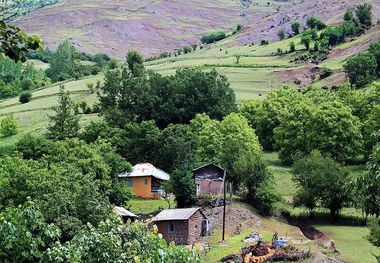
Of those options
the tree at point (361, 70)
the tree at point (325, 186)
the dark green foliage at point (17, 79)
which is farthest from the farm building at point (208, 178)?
the dark green foliage at point (17, 79)

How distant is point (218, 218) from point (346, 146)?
18743 millimetres

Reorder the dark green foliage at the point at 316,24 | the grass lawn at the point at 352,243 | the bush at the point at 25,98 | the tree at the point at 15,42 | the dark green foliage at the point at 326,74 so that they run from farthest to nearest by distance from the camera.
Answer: the dark green foliage at the point at 316,24
the dark green foliage at the point at 326,74
the bush at the point at 25,98
the grass lawn at the point at 352,243
the tree at the point at 15,42

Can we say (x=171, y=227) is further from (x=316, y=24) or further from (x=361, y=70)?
(x=316, y=24)

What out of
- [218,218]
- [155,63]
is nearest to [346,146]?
[218,218]

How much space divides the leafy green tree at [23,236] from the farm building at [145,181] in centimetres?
5424

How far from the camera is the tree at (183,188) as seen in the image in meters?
58.4

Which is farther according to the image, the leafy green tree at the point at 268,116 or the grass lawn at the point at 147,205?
the leafy green tree at the point at 268,116

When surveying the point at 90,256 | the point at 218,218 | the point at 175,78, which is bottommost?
the point at 218,218

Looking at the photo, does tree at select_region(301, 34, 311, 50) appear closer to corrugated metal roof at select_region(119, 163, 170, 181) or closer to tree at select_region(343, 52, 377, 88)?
tree at select_region(343, 52, 377, 88)

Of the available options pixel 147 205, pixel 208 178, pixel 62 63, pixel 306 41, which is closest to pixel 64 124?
pixel 147 205

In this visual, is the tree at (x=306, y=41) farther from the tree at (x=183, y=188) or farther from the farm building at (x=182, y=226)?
the farm building at (x=182, y=226)

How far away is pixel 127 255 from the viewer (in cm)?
1305

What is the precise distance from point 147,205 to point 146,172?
6.24 m

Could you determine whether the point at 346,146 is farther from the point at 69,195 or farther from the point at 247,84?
the point at 247,84
